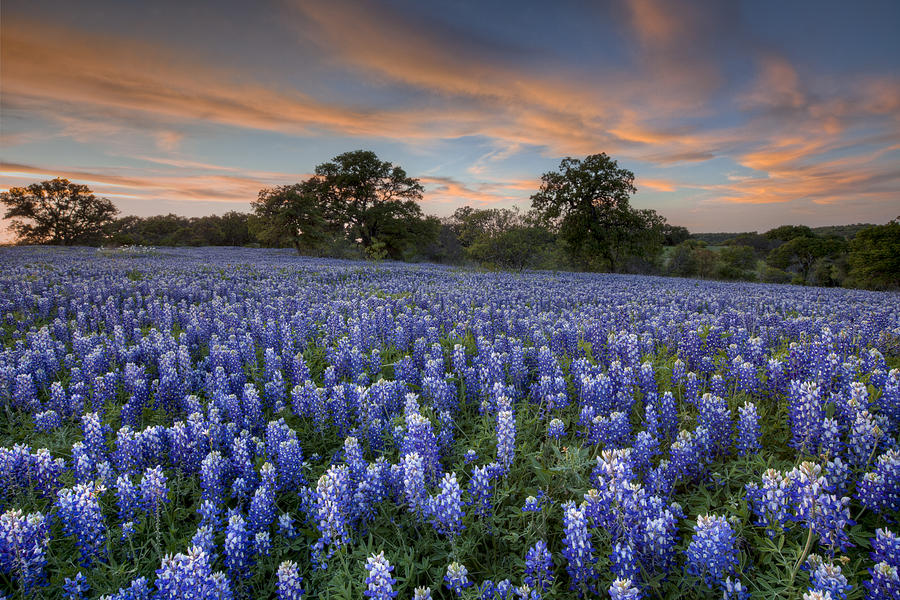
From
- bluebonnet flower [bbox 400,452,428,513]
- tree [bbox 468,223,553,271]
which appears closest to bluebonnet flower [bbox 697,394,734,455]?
bluebonnet flower [bbox 400,452,428,513]

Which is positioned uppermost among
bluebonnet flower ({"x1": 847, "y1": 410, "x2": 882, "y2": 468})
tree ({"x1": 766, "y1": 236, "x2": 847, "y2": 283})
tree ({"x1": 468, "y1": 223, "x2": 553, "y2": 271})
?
tree ({"x1": 766, "y1": 236, "x2": 847, "y2": 283})

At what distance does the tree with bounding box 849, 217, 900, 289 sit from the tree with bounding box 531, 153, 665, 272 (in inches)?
993

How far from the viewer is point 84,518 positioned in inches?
88.5

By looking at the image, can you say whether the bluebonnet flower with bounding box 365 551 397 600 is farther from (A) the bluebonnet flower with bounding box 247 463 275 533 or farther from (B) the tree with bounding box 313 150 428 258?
(B) the tree with bounding box 313 150 428 258

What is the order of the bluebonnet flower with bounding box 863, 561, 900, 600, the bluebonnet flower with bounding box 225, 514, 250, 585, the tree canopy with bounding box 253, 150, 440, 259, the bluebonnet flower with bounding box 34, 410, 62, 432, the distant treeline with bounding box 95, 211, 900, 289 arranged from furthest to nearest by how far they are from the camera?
the tree canopy with bounding box 253, 150, 440, 259 → the distant treeline with bounding box 95, 211, 900, 289 → the bluebonnet flower with bounding box 34, 410, 62, 432 → the bluebonnet flower with bounding box 225, 514, 250, 585 → the bluebonnet flower with bounding box 863, 561, 900, 600

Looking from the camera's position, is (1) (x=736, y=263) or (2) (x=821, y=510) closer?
(2) (x=821, y=510)

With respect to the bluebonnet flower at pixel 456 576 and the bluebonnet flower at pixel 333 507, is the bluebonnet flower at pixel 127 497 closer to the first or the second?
the bluebonnet flower at pixel 333 507

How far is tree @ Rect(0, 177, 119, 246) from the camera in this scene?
2505 inches

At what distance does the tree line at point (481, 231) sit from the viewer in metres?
37.3

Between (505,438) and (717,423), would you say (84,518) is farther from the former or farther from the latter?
(717,423)

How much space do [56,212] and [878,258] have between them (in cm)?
11413

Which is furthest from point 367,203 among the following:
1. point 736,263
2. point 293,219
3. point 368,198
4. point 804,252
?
point 804,252

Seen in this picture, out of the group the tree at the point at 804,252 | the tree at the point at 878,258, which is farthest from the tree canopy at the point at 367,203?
the tree at the point at 804,252

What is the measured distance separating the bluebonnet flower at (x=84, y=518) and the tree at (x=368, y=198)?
47.4m
